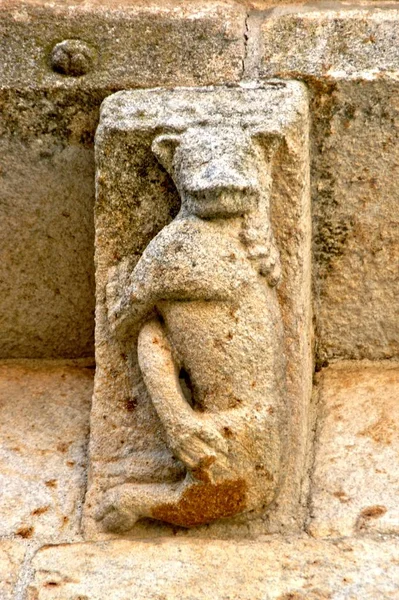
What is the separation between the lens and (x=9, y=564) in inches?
68.1

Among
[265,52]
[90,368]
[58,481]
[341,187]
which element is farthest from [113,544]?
[265,52]

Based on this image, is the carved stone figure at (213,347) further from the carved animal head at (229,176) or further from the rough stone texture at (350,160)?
the rough stone texture at (350,160)

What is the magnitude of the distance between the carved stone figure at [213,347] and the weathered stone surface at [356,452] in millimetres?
128

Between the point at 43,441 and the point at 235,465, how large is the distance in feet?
1.68

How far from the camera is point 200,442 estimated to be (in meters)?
1.68

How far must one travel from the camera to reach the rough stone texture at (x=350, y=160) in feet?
6.30

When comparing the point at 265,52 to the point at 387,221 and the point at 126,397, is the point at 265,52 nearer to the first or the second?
the point at 387,221

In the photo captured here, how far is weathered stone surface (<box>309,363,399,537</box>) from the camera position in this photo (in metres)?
1.76

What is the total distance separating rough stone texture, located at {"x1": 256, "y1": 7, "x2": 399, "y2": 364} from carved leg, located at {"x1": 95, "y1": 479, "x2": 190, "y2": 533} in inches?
21.7

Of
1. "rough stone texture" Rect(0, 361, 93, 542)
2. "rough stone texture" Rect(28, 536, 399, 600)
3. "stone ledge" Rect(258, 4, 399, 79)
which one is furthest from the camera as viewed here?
"stone ledge" Rect(258, 4, 399, 79)

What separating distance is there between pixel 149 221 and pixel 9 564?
69 cm

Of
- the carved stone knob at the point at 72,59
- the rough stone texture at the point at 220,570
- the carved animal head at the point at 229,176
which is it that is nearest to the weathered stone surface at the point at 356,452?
the rough stone texture at the point at 220,570

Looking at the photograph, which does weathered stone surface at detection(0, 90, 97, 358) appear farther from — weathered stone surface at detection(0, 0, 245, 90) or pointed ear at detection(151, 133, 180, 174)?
pointed ear at detection(151, 133, 180, 174)

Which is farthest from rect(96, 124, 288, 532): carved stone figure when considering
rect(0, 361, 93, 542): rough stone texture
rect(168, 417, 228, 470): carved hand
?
rect(0, 361, 93, 542): rough stone texture
